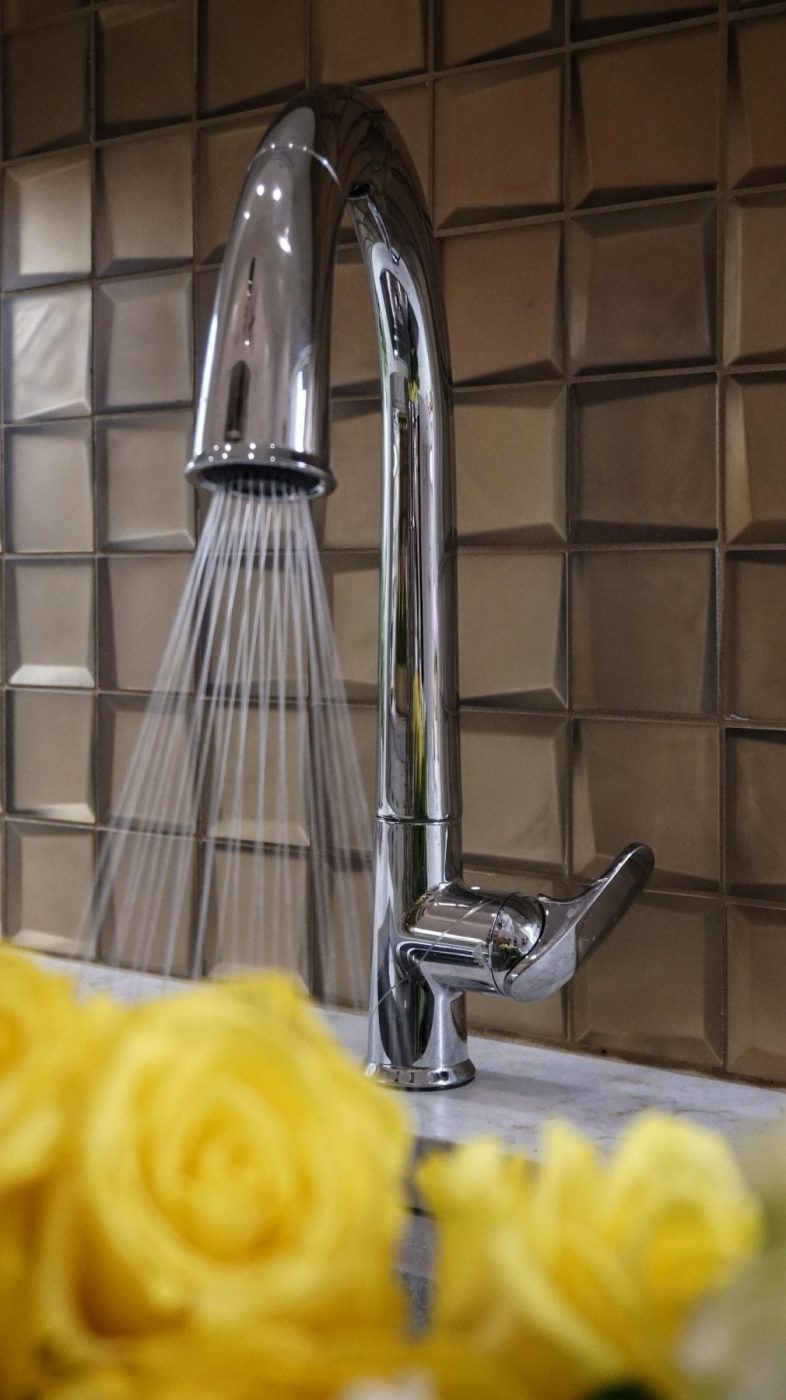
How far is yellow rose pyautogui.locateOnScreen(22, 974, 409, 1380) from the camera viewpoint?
119 mm

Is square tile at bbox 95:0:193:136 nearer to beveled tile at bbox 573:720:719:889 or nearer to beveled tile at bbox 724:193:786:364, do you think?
beveled tile at bbox 724:193:786:364

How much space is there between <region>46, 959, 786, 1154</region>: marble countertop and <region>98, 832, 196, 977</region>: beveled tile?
0.17 meters

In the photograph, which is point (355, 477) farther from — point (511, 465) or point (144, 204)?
point (144, 204)

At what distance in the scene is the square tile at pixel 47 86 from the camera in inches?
36.6

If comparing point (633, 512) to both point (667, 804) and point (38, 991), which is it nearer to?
point (667, 804)

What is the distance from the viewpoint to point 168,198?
34.9 inches

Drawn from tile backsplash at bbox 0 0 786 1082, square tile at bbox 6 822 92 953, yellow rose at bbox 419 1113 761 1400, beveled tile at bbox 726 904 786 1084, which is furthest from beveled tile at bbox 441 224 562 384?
yellow rose at bbox 419 1113 761 1400

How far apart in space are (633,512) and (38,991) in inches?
23.9

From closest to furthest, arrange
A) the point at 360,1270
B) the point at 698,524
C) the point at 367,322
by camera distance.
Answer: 1. the point at 360,1270
2. the point at 698,524
3. the point at 367,322

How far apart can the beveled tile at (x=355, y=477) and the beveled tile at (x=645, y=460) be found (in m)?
0.13

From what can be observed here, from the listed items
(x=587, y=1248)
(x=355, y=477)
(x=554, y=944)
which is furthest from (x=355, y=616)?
(x=587, y=1248)

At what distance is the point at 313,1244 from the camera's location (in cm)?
12

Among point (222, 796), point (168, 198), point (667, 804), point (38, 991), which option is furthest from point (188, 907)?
point (38, 991)

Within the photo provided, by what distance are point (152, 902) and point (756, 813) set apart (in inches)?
16.4
